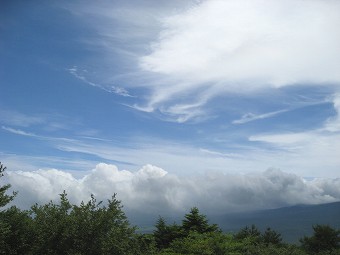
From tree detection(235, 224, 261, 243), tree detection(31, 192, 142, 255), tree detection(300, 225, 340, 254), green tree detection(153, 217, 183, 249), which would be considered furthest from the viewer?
tree detection(300, 225, 340, 254)

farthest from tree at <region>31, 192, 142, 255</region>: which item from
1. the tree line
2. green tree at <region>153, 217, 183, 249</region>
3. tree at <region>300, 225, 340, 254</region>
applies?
tree at <region>300, 225, 340, 254</region>

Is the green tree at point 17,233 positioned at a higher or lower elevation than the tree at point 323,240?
higher

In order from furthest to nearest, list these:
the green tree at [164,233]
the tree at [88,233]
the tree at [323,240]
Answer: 1. the tree at [323,240]
2. the green tree at [164,233]
3. the tree at [88,233]

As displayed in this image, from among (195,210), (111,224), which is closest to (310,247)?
(195,210)

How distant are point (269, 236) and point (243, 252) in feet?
121

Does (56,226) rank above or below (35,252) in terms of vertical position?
above

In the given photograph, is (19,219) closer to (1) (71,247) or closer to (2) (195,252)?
(1) (71,247)

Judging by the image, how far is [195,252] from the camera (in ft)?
92.5

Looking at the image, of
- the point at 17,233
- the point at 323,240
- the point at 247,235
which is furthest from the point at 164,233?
the point at 323,240

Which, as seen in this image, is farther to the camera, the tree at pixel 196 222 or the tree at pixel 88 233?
the tree at pixel 196 222

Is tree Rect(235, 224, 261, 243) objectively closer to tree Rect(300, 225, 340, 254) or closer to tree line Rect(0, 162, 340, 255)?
tree Rect(300, 225, 340, 254)

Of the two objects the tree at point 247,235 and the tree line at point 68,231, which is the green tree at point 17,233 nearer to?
the tree line at point 68,231

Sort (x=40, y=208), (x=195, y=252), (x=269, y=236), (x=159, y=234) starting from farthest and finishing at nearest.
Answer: (x=269, y=236)
(x=159, y=234)
(x=195, y=252)
(x=40, y=208)

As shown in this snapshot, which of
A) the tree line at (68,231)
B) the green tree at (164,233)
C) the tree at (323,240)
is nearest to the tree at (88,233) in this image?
the tree line at (68,231)
